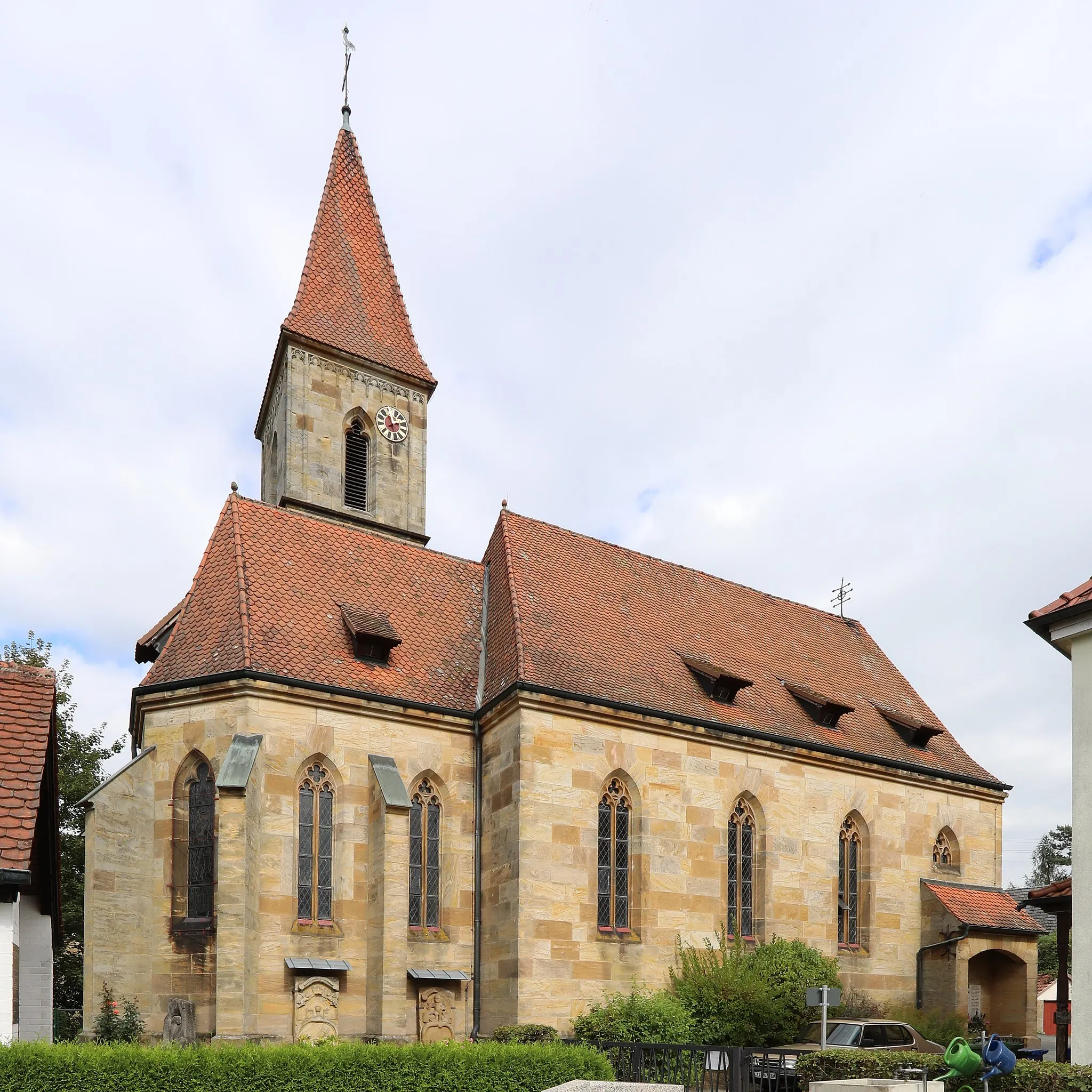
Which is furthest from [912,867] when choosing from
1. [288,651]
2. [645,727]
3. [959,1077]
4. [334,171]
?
[334,171]

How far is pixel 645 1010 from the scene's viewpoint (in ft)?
62.7

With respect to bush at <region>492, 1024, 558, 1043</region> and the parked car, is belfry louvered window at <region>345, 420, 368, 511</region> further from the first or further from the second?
the parked car

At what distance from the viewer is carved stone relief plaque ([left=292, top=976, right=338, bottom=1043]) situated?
1862 cm

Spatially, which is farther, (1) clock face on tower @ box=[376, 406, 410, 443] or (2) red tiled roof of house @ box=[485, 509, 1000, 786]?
(1) clock face on tower @ box=[376, 406, 410, 443]

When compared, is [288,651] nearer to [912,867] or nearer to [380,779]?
[380,779]

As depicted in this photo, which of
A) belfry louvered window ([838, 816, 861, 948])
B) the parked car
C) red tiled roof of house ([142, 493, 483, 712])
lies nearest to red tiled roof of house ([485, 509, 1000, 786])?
red tiled roof of house ([142, 493, 483, 712])

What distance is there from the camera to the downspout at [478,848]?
20578mm

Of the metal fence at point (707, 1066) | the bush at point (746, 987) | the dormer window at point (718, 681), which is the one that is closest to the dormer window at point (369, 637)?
the dormer window at point (718, 681)

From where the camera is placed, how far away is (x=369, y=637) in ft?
71.6

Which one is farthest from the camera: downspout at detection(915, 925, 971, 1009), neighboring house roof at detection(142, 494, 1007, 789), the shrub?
downspout at detection(915, 925, 971, 1009)

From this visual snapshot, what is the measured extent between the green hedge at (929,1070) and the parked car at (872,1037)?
117 inches

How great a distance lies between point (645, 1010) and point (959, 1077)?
22.1 feet

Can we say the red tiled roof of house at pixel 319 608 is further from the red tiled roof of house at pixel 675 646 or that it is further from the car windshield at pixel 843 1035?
the car windshield at pixel 843 1035

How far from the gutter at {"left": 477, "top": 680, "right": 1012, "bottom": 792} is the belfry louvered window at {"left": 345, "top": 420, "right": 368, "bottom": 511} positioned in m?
9.50
